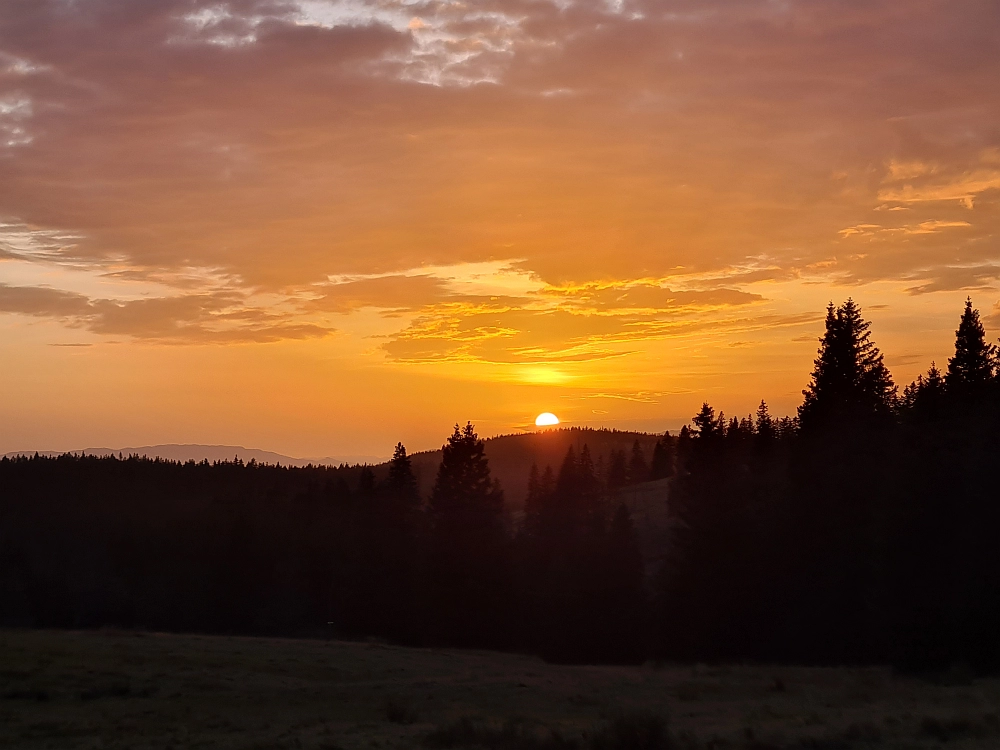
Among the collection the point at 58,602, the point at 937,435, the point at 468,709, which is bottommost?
the point at 58,602

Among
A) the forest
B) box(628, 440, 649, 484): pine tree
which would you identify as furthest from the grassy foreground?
box(628, 440, 649, 484): pine tree

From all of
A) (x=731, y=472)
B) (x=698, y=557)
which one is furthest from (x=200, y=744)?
(x=731, y=472)

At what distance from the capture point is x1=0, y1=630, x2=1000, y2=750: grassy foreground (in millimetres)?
18453

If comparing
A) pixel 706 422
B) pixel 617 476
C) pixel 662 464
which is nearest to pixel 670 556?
pixel 706 422

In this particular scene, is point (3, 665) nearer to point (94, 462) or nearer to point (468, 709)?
point (468, 709)

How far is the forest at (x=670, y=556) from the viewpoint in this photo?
38.2 metres

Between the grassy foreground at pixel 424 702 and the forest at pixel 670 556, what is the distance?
6501mm

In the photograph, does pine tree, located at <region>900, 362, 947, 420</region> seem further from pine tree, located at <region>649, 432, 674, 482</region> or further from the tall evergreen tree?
pine tree, located at <region>649, 432, 674, 482</region>

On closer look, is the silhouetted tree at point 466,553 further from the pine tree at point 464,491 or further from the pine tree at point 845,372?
the pine tree at point 845,372

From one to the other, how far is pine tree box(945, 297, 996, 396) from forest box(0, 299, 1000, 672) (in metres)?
0.13

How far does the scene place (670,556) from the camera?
58.4 m

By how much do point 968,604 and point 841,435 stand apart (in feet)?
38.4

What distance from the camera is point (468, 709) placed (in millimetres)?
25938

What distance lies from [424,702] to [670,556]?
A: 1323 inches
